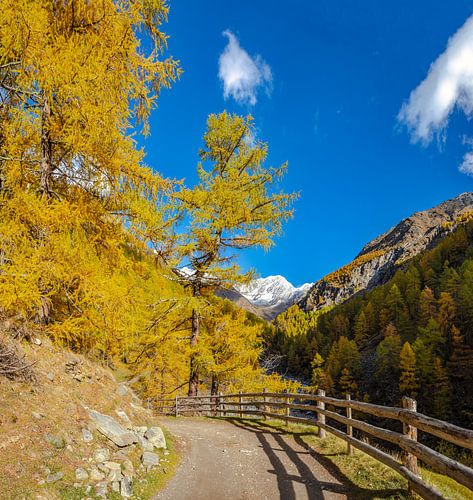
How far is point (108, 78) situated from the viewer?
309 inches

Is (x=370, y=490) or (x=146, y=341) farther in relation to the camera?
(x=146, y=341)

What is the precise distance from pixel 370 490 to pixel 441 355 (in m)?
67.9

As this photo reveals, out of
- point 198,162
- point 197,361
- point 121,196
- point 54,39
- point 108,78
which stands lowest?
point 197,361

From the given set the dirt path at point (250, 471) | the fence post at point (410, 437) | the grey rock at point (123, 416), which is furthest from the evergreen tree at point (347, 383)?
the fence post at point (410, 437)

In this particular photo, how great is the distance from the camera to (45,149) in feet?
25.3

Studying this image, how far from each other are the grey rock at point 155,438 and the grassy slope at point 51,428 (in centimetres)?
31

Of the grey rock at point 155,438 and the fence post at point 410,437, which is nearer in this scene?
the fence post at point 410,437

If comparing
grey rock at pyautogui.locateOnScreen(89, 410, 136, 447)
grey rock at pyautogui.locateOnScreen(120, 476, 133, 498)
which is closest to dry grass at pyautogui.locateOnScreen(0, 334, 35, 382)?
grey rock at pyautogui.locateOnScreen(89, 410, 136, 447)

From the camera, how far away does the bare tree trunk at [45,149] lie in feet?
24.4

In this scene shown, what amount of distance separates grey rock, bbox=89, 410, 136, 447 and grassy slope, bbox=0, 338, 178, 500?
0.55 ft

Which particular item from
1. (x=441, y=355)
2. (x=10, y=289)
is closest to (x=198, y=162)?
(x=10, y=289)

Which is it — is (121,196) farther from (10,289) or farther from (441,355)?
(441,355)

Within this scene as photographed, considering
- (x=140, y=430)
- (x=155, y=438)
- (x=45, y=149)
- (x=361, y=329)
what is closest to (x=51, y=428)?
(x=140, y=430)

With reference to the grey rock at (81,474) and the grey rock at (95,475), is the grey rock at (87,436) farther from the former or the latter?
the grey rock at (81,474)
